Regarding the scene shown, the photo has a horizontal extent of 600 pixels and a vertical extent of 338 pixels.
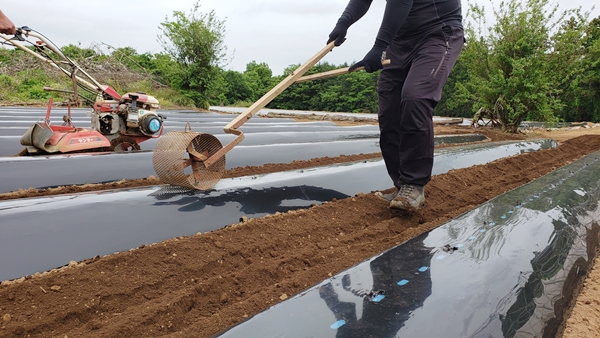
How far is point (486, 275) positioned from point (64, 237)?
199 cm

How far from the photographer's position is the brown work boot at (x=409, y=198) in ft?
8.32

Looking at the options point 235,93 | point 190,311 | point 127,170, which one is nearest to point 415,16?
point 190,311

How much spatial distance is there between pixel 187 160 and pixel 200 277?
1030 mm

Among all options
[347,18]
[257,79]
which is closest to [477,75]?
[347,18]

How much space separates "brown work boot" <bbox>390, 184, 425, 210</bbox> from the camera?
2.54 m

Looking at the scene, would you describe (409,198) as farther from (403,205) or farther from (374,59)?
(374,59)

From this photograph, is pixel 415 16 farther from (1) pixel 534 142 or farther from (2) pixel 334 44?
(1) pixel 534 142

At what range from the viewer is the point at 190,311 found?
1554 mm

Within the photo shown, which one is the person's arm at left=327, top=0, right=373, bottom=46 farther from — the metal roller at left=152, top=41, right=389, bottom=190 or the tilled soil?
the tilled soil

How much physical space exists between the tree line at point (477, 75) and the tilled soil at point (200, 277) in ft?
28.5

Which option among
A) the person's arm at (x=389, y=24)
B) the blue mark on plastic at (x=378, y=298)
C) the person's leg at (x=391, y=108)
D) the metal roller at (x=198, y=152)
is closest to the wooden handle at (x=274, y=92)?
the metal roller at (x=198, y=152)

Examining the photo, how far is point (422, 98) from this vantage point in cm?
234

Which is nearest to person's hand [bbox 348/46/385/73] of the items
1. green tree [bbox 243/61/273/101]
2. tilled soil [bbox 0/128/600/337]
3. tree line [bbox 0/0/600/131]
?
tilled soil [bbox 0/128/600/337]

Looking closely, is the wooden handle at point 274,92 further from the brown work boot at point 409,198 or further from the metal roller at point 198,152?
the brown work boot at point 409,198
